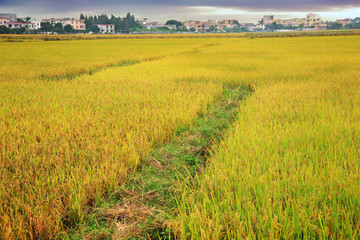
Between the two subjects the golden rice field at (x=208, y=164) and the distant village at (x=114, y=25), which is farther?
the distant village at (x=114, y=25)

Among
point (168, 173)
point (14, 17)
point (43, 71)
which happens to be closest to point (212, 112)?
point (168, 173)

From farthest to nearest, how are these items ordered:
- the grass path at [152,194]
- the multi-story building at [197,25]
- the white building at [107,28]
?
the multi-story building at [197,25] < the white building at [107,28] < the grass path at [152,194]

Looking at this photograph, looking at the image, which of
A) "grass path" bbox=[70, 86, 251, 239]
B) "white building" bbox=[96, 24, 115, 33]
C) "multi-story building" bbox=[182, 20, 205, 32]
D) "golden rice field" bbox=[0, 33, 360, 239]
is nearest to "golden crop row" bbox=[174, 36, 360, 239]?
"golden rice field" bbox=[0, 33, 360, 239]

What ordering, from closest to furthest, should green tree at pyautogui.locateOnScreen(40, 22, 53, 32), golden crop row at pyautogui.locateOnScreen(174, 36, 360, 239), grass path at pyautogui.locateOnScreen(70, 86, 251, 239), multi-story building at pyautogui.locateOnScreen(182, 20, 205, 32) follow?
golden crop row at pyautogui.locateOnScreen(174, 36, 360, 239) → grass path at pyautogui.locateOnScreen(70, 86, 251, 239) → green tree at pyautogui.locateOnScreen(40, 22, 53, 32) → multi-story building at pyautogui.locateOnScreen(182, 20, 205, 32)

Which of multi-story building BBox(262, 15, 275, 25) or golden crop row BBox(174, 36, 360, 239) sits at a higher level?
multi-story building BBox(262, 15, 275, 25)

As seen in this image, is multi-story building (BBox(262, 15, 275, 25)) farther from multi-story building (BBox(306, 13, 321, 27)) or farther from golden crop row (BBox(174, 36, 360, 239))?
golden crop row (BBox(174, 36, 360, 239))

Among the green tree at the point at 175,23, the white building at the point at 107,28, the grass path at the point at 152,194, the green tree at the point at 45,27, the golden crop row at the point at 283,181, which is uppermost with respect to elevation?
the green tree at the point at 175,23

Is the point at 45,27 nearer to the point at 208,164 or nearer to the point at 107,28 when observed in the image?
the point at 107,28

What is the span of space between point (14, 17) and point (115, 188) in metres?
140

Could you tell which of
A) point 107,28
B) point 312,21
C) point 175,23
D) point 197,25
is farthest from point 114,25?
point 312,21

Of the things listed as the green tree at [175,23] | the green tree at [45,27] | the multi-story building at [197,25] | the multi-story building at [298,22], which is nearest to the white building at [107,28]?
the green tree at [175,23]

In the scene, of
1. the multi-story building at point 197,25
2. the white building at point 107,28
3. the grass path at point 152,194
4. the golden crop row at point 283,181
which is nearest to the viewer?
the golden crop row at point 283,181

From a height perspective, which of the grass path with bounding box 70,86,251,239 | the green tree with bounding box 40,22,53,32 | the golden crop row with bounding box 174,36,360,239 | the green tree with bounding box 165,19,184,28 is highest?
the green tree with bounding box 165,19,184,28

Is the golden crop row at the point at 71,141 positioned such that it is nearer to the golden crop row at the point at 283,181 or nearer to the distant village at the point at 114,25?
the golden crop row at the point at 283,181
